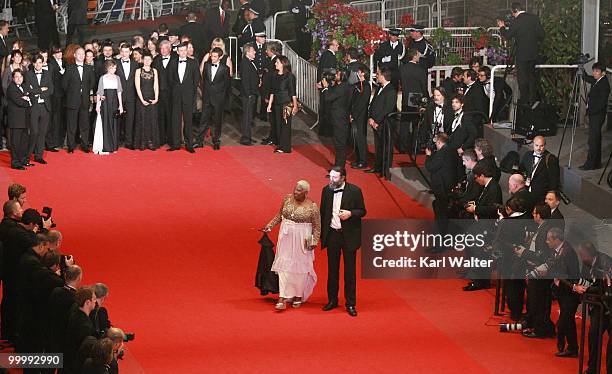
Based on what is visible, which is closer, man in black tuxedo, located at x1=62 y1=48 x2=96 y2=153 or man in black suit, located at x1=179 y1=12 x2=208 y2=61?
man in black tuxedo, located at x1=62 y1=48 x2=96 y2=153

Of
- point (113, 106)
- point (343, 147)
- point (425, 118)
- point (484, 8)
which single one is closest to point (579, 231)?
point (425, 118)

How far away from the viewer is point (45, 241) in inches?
473

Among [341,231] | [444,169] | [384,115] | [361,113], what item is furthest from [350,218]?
[361,113]

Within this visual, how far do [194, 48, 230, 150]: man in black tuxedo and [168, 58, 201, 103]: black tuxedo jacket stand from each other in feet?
1.01

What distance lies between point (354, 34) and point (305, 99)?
6.31 feet

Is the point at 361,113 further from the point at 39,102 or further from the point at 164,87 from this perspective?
the point at 39,102

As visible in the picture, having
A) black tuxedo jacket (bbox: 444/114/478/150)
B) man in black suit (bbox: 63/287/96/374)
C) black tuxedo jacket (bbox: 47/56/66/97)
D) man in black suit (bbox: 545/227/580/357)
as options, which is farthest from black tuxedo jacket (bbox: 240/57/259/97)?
man in black suit (bbox: 63/287/96/374)

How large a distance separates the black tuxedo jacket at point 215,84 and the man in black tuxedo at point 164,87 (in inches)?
25.2

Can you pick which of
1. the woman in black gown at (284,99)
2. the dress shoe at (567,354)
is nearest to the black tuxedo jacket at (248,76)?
the woman in black gown at (284,99)

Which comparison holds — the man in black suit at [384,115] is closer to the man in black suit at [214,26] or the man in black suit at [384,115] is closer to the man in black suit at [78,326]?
the man in black suit at [214,26]

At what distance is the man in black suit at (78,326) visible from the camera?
1016 centimetres

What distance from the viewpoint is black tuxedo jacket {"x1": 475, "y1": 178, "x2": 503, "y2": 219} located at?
1455 centimetres

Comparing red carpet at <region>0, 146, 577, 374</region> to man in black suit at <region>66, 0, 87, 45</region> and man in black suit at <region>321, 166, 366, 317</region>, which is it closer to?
man in black suit at <region>321, 166, 366, 317</region>

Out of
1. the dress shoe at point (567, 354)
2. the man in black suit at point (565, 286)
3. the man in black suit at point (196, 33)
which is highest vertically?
the man in black suit at point (196, 33)
